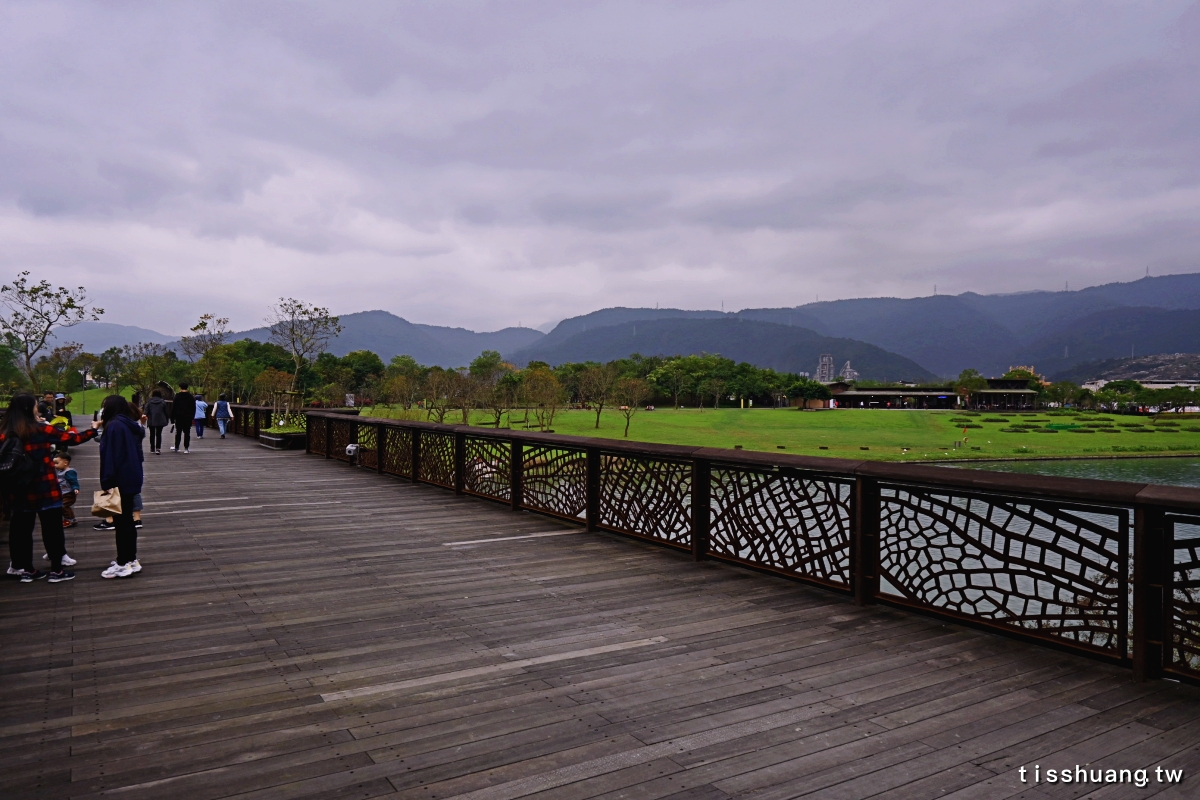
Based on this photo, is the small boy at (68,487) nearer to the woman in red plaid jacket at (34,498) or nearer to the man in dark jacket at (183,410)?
the woman in red plaid jacket at (34,498)

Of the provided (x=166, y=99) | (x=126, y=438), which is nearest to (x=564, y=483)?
(x=126, y=438)

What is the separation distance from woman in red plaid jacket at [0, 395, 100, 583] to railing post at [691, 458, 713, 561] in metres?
4.38

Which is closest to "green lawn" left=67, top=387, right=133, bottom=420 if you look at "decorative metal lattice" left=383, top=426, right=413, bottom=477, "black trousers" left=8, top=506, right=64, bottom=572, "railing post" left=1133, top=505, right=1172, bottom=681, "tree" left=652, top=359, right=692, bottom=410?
"tree" left=652, top=359, right=692, bottom=410

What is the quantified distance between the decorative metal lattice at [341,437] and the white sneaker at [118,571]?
8068 mm

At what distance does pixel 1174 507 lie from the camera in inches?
118

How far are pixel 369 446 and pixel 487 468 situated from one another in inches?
187

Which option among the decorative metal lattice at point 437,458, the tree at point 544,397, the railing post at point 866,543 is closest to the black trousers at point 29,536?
the decorative metal lattice at point 437,458

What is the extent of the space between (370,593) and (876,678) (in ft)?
10.3

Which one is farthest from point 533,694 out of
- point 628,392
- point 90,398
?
point 90,398

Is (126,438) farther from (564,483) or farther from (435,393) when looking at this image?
(435,393)

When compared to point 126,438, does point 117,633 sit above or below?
below

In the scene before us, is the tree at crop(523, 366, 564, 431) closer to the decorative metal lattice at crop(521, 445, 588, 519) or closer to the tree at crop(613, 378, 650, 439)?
the tree at crop(613, 378, 650, 439)

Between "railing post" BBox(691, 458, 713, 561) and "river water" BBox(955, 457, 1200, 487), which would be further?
"river water" BBox(955, 457, 1200, 487)

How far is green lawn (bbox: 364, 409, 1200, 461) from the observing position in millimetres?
60312
